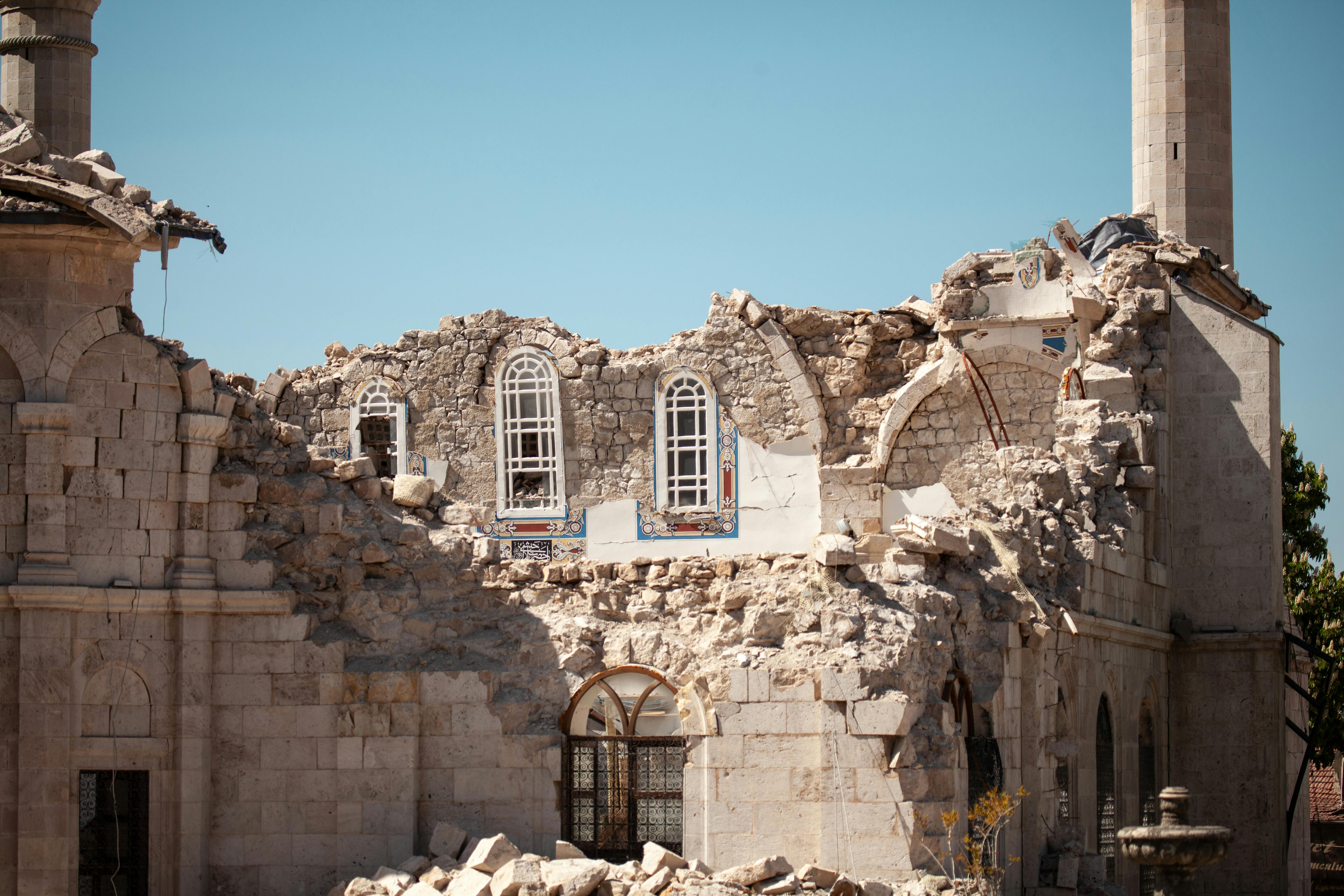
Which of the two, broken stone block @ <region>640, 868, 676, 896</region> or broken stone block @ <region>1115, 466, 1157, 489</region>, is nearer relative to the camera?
broken stone block @ <region>640, 868, 676, 896</region>

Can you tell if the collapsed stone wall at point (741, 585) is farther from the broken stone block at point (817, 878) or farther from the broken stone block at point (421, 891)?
the broken stone block at point (421, 891)

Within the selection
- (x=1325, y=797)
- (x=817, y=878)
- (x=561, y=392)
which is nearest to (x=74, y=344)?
(x=817, y=878)

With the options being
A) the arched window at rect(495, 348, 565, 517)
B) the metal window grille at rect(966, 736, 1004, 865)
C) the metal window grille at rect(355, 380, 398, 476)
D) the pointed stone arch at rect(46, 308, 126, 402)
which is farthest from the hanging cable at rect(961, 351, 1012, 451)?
the pointed stone arch at rect(46, 308, 126, 402)

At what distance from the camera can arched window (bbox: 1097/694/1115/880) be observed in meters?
17.0

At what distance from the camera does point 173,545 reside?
14.7 metres

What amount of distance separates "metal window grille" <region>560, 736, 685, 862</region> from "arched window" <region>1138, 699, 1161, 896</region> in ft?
19.8

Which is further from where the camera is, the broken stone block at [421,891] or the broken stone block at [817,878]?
the broken stone block at [421,891]

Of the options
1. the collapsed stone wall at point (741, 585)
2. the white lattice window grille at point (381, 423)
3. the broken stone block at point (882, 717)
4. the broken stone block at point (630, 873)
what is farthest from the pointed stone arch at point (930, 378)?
the broken stone block at point (630, 873)

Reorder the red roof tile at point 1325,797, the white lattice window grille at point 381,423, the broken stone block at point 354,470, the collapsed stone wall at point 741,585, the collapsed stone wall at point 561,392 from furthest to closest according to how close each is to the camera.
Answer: the red roof tile at point 1325,797, the white lattice window grille at point 381,423, the collapsed stone wall at point 561,392, the broken stone block at point 354,470, the collapsed stone wall at point 741,585

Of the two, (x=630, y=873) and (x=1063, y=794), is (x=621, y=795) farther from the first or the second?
(x=1063, y=794)

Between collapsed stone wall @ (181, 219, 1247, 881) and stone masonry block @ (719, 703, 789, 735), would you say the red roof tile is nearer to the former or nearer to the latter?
collapsed stone wall @ (181, 219, 1247, 881)

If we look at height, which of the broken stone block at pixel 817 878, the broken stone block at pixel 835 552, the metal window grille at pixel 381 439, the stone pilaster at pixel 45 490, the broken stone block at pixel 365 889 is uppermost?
the metal window grille at pixel 381 439

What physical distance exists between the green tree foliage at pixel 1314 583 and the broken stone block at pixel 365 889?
16.9m

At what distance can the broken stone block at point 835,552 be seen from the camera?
14.1 m
